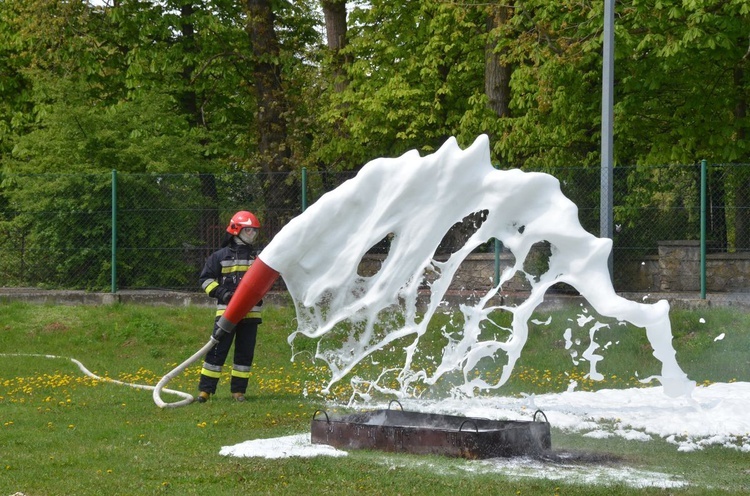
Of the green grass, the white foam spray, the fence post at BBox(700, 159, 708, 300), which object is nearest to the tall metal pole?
the fence post at BBox(700, 159, 708, 300)

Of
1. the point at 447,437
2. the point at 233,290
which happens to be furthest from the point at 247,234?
the point at 447,437

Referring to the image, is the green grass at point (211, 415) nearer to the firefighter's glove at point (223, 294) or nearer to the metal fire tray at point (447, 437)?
the metal fire tray at point (447, 437)

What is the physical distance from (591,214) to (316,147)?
982 centimetres

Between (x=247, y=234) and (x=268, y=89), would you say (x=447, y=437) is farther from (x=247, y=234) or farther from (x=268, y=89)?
(x=268, y=89)

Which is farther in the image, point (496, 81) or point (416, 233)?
point (496, 81)

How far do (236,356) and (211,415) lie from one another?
1.32 metres

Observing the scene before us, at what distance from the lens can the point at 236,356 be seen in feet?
44.5

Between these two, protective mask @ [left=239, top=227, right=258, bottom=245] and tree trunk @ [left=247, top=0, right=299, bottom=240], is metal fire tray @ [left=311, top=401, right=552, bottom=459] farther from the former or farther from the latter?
tree trunk @ [left=247, top=0, right=299, bottom=240]

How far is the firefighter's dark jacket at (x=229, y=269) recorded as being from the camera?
13.4m

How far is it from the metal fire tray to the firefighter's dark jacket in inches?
122

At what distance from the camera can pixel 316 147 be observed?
28125 mm

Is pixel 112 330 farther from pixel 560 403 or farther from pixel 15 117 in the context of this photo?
pixel 15 117

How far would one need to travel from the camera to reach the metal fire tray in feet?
31.8

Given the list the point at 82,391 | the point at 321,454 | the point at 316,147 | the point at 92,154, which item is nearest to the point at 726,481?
the point at 321,454
